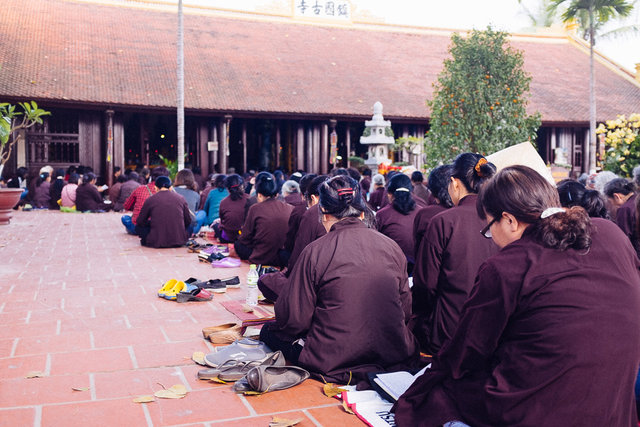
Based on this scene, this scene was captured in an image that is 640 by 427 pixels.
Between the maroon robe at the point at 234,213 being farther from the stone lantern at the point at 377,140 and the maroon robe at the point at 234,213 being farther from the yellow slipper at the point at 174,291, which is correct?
the stone lantern at the point at 377,140

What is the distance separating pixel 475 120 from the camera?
1420 centimetres

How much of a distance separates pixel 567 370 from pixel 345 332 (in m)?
1.42

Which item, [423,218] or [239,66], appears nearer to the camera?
[423,218]

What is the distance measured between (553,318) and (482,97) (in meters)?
12.6

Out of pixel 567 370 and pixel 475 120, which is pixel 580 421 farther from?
pixel 475 120

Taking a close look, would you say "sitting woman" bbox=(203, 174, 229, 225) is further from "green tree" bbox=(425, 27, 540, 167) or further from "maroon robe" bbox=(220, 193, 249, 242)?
"green tree" bbox=(425, 27, 540, 167)

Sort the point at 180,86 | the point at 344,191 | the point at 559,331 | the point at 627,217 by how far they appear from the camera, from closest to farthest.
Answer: the point at 559,331 → the point at 344,191 → the point at 627,217 → the point at 180,86

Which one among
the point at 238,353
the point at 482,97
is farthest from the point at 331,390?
the point at 482,97

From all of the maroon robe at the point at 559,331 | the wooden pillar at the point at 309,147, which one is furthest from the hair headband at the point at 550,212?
the wooden pillar at the point at 309,147

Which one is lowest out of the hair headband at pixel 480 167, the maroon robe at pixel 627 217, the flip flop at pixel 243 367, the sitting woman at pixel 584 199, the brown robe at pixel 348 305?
the flip flop at pixel 243 367

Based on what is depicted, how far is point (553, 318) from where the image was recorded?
2129mm

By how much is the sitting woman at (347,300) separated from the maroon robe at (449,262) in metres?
0.30

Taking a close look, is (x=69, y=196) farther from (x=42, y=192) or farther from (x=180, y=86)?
(x=180, y=86)

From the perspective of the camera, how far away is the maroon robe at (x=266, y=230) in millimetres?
6902
